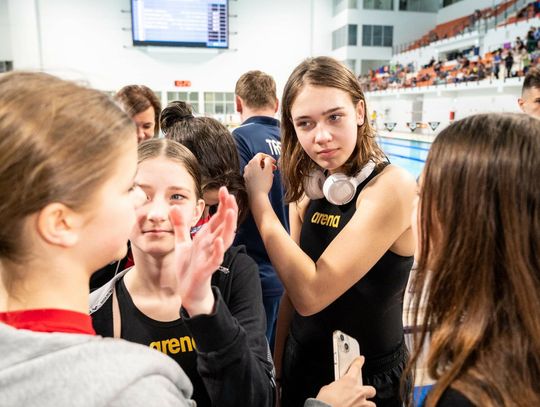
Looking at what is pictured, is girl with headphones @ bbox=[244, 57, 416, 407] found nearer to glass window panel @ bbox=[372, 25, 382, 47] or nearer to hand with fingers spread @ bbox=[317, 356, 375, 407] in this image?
hand with fingers spread @ bbox=[317, 356, 375, 407]

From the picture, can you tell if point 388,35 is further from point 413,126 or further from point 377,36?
point 413,126

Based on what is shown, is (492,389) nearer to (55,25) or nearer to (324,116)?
(324,116)

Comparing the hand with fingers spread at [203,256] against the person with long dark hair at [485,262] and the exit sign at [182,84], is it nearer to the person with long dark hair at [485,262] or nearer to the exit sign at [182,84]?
the person with long dark hair at [485,262]

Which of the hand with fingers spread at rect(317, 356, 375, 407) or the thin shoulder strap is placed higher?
the thin shoulder strap

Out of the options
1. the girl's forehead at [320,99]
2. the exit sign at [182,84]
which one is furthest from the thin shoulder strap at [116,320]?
the exit sign at [182,84]

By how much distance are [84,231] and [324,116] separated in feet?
3.06

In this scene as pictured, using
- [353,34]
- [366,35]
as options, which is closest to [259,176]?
[353,34]

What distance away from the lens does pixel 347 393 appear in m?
1.11

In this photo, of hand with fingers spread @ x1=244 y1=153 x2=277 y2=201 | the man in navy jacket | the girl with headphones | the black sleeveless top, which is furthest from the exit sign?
the black sleeveless top

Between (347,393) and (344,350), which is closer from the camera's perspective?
(347,393)

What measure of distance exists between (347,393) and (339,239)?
431 millimetres

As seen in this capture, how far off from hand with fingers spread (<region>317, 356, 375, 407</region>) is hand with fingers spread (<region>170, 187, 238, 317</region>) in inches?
19.2

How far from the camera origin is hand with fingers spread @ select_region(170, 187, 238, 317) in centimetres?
81

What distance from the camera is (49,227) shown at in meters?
0.69
